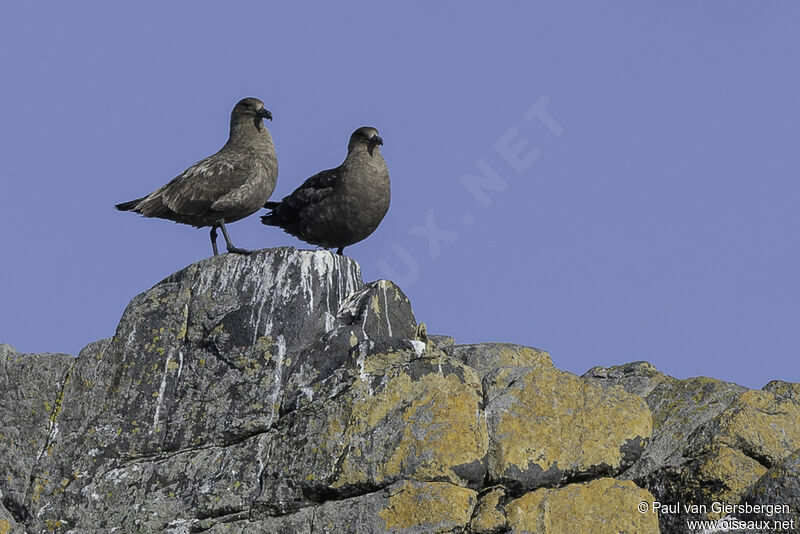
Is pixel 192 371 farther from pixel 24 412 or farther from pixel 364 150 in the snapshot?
pixel 364 150

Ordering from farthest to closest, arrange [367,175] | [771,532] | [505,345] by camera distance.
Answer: [367,175] → [505,345] → [771,532]

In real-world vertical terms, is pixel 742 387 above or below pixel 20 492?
above

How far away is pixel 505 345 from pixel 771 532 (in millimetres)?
3812

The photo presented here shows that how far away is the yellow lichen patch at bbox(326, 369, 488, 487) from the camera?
8188 mm

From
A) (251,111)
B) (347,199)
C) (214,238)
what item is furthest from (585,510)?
(251,111)

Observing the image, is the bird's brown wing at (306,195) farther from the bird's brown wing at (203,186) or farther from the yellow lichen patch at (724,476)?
the yellow lichen patch at (724,476)

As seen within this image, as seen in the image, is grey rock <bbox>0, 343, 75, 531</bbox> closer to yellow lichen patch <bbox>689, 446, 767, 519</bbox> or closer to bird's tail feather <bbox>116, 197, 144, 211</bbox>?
bird's tail feather <bbox>116, 197, 144, 211</bbox>

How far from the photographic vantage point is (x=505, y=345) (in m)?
11.4

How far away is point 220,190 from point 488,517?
4.94 meters

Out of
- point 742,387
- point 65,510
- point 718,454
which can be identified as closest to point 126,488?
point 65,510

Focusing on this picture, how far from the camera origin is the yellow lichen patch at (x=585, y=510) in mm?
8156

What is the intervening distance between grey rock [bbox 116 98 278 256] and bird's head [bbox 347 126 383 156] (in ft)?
5.14

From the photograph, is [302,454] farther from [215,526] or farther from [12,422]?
[12,422]

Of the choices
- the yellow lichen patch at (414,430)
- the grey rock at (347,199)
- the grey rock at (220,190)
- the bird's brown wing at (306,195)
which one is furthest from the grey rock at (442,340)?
the yellow lichen patch at (414,430)
